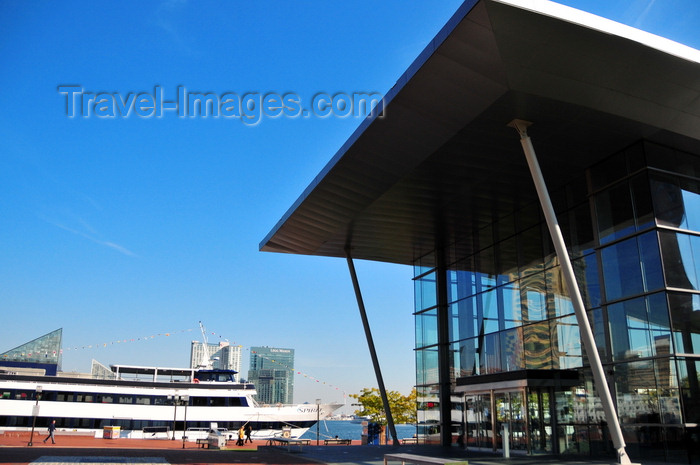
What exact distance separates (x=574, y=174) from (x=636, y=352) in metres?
6.64

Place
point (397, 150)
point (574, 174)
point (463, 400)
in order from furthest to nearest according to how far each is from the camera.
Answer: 1. point (463, 400)
2. point (574, 174)
3. point (397, 150)

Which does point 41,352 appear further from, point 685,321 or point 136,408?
point 685,321

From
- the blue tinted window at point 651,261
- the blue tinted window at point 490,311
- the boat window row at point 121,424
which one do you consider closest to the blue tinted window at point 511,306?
the blue tinted window at point 490,311

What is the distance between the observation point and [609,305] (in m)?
18.3

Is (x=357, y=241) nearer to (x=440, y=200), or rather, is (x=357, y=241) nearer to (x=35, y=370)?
(x=440, y=200)

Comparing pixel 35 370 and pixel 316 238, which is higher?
pixel 316 238

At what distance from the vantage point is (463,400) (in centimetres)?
2491

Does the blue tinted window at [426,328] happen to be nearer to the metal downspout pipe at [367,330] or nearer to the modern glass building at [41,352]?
the metal downspout pipe at [367,330]

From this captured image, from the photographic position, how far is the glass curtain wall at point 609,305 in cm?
1647

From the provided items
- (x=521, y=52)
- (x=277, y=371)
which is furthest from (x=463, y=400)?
(x=277, y=371)

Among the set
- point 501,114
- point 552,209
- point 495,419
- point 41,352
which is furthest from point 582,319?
point 41,352

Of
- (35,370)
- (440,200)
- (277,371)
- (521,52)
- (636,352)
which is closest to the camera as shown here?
(521,52)

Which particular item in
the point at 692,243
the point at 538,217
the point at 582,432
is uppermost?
the point at 538,217

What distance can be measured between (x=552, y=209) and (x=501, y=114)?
3.03 metres
